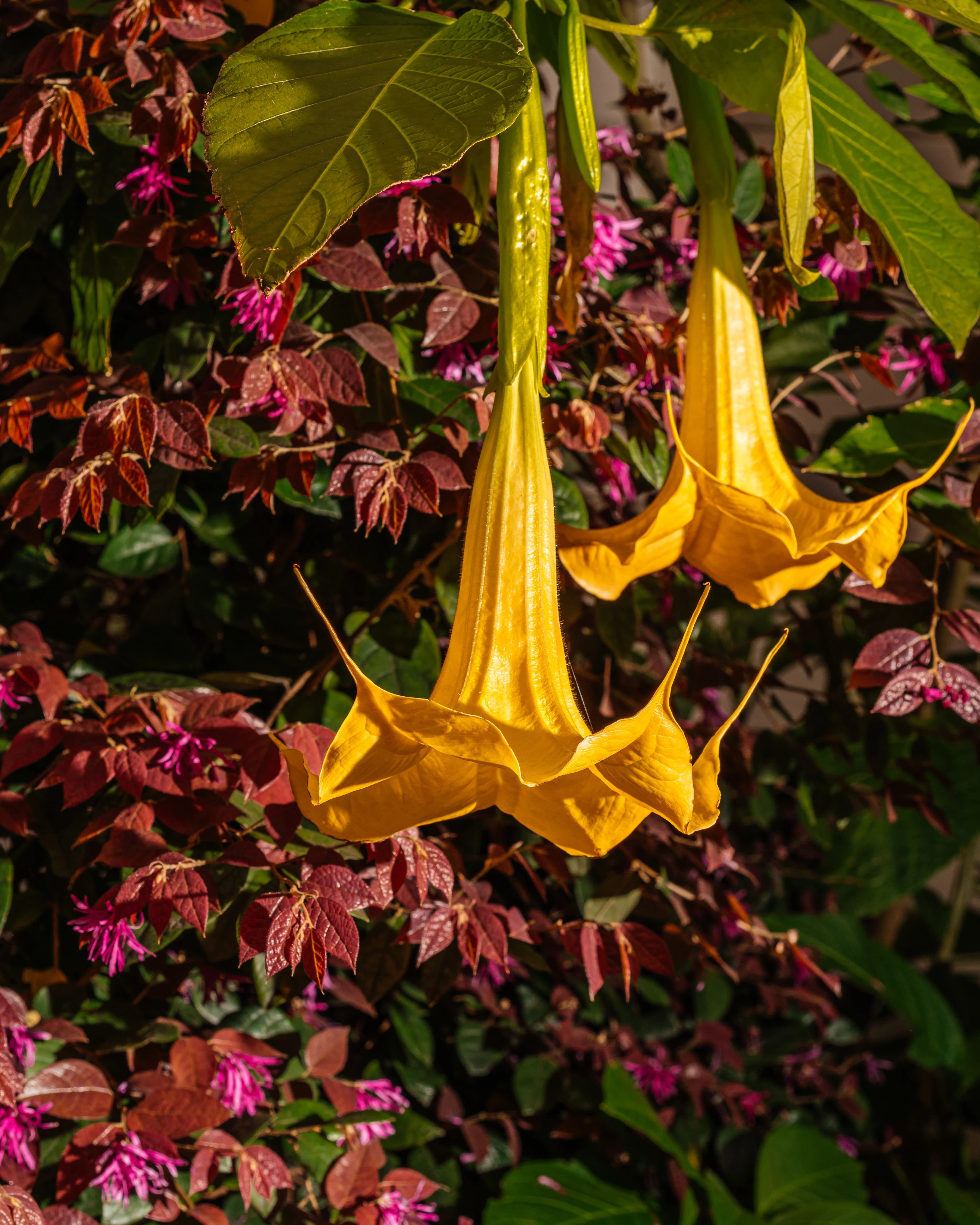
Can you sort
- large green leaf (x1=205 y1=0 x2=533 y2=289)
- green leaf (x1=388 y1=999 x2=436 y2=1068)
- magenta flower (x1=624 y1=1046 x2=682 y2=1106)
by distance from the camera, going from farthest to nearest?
magenta flower (x1=624 y1=1046 x2=682 y2=1106), green leaf (x1=388 y1=999 x2=436 y2=1068), large green leaf (x1=205 y1=0 x2=533 y2=289)

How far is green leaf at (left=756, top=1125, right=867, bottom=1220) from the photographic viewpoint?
3.18ft

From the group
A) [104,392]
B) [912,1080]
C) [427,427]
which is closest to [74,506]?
[104,392]

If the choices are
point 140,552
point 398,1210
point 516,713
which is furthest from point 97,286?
point 398,1210

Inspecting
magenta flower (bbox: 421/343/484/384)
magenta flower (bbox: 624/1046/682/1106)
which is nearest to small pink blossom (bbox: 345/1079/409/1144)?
magenta flower (bbox: 624/1046/682/1106)

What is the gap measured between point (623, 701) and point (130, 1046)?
0.44m

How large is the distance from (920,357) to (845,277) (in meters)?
0.12

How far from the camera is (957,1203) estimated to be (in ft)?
3.41

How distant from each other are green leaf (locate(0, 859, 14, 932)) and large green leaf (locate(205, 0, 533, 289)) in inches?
17.0

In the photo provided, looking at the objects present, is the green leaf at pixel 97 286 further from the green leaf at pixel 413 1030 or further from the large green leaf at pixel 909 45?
the green leaf at pixel 413 1030

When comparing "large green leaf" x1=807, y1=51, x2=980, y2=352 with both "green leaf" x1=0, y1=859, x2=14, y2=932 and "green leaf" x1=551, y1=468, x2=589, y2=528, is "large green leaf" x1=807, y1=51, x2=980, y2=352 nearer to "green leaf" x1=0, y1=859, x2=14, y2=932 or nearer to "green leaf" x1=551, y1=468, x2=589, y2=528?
"green leaf" x1=551, y1=468, x2=589, y2=528

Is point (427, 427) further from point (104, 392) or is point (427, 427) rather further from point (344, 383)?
point (104, 392)

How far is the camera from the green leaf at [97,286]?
1.98 feet

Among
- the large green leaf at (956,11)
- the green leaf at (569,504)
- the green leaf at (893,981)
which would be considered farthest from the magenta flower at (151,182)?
the green leaf at (893,981)

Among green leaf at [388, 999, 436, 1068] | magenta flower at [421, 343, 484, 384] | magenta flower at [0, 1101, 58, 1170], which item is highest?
magenta flower at [421, 343, 484, 384]
